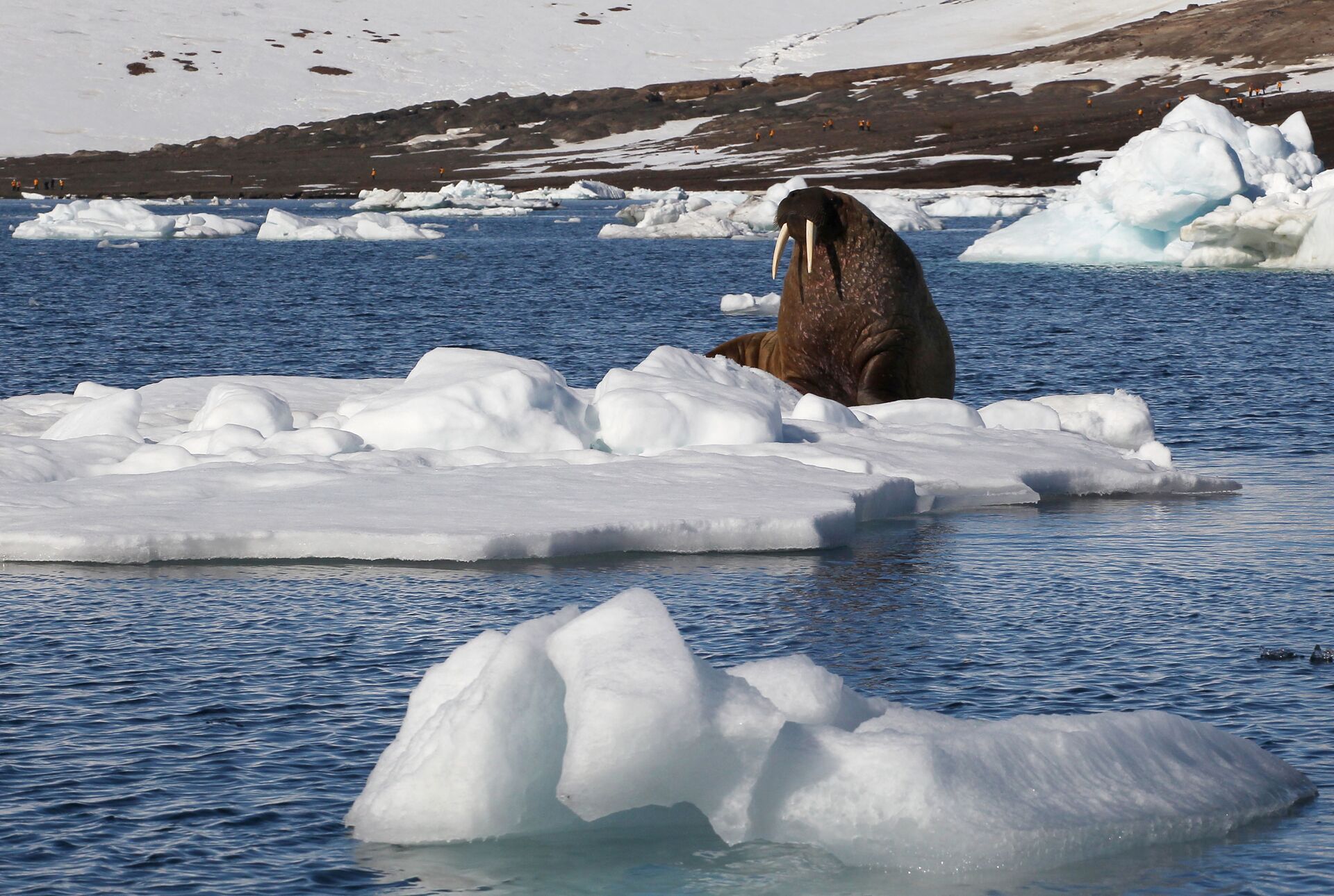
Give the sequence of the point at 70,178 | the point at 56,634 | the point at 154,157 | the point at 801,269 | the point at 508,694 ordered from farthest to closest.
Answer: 1. the point at 154,157
2. the point at 70,178
3. the point at 801,269
4. the point at 56,634
5. the point at 508,694

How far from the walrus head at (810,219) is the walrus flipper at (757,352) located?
47.9 inches

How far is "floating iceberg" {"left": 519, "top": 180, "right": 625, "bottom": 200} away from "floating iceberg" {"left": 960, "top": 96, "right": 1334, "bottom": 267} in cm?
4632

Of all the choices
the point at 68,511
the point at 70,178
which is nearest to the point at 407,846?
the point at 68,511

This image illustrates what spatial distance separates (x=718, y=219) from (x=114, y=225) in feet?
64.0

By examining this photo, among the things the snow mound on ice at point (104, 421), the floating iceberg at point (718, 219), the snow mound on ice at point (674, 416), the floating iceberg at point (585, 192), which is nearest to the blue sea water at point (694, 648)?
the snow mound on ice at point (674, 416)

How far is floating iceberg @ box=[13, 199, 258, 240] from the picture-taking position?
179 ft

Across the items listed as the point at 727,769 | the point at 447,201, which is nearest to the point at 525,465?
the point at 727,769

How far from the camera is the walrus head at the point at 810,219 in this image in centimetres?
1442

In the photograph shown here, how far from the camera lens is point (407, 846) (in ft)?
17.5

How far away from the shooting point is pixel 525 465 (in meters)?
11.2

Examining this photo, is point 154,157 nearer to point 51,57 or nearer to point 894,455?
point 51,57

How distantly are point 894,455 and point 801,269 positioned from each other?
363cm

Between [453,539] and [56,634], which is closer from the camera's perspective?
[56,634]

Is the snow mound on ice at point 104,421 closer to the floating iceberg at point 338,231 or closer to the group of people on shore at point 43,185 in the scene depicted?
the floating iceberg at point 338,231
